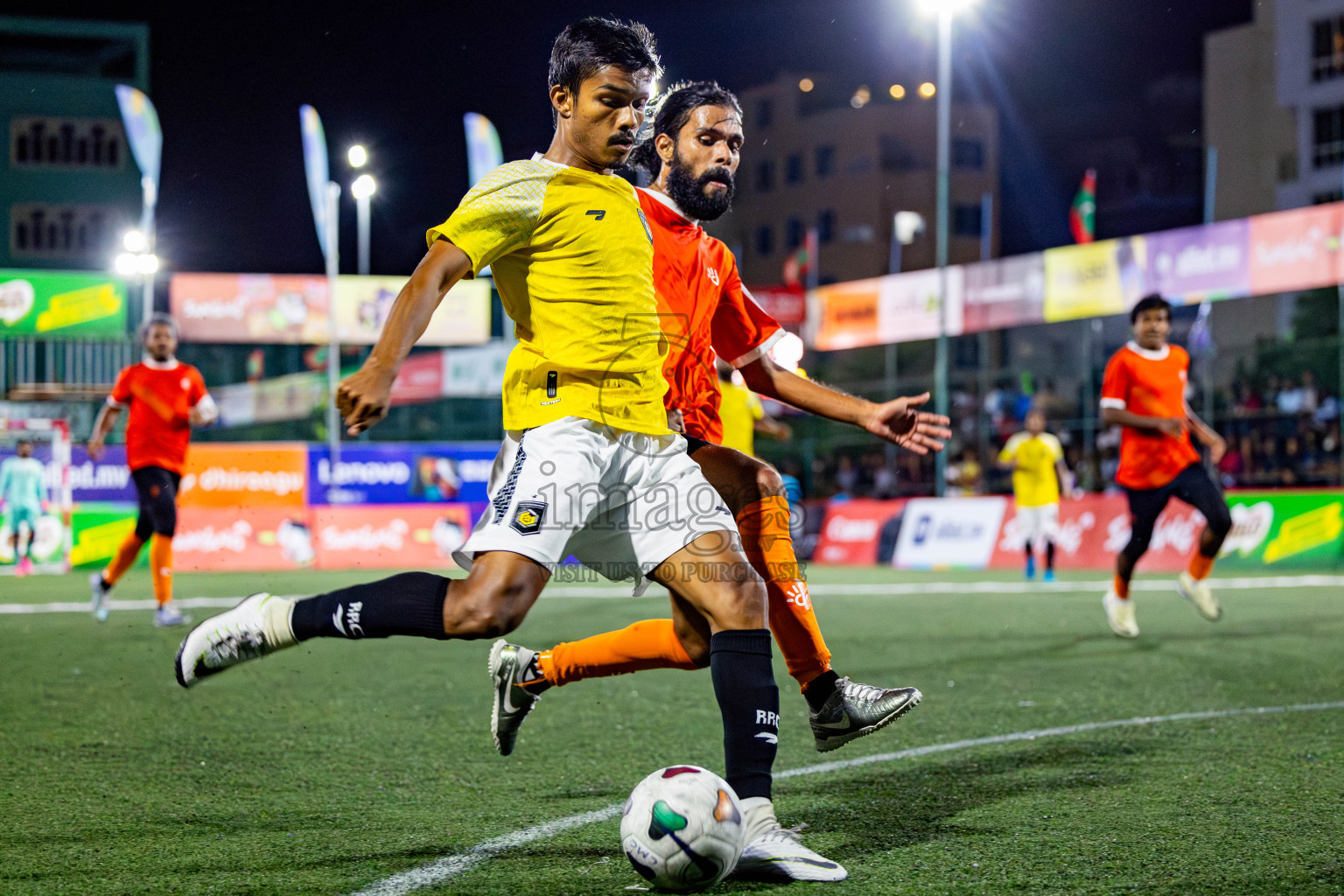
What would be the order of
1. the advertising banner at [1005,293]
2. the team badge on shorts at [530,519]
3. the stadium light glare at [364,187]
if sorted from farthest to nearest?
the advertising banner at [1005,293]
the stadium light glare at [364,187]
the team badge on shorts at [530,519]

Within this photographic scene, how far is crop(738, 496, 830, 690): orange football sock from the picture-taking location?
4020 millimetres

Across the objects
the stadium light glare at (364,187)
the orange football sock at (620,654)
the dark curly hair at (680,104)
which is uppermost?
the stadium light glare at (364,187)

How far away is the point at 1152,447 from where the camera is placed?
8.70 meters

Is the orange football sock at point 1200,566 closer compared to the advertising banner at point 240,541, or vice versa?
the orange football sock at point 1200,566

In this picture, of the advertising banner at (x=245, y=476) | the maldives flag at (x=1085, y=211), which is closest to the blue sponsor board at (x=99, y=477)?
the advertising banner at (x=245, y=476)

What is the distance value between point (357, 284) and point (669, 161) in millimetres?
29871

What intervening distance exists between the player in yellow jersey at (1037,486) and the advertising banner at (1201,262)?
312 inches

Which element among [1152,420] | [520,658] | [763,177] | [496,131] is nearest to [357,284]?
[496,131]

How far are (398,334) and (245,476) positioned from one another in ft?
70.4

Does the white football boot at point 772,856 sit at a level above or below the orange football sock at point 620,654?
below

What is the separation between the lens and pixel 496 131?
21.2 metres

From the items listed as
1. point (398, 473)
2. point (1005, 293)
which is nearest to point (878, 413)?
point (398, 473)

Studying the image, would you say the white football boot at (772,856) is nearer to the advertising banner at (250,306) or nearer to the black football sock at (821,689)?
the black football sock at (821,689)

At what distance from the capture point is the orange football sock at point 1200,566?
903cm
